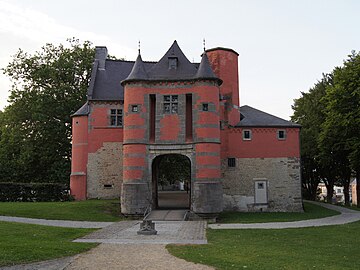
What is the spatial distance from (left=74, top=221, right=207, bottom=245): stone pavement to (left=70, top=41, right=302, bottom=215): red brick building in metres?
4.63

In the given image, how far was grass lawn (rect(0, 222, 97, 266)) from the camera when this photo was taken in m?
10.6

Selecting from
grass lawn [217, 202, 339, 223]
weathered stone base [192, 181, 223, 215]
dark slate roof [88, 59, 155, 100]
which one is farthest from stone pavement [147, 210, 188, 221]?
dark slate roof [88, 59, 155, 100]

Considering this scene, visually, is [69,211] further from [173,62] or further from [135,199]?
[173,62]

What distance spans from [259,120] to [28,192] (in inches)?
695

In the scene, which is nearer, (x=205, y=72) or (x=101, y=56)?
(x=205, y=72)

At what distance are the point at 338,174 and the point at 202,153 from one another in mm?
21397

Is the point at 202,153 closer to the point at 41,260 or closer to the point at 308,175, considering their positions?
the point at 41,260

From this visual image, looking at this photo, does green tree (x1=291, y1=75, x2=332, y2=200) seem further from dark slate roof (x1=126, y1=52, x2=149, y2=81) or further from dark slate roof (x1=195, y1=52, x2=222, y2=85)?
dark slate roof (x1=126, y1=52, x2=149, y2=81)

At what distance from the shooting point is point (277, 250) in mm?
12211

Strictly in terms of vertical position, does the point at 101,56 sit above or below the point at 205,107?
above

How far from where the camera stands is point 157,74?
1003 inches

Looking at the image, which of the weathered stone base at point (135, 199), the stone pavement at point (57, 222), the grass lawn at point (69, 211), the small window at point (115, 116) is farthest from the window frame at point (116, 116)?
the stone pavement at point (57, 222)

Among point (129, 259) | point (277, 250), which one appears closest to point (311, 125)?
point (277, 250)

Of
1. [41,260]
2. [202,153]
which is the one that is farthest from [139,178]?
[41,260]
